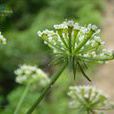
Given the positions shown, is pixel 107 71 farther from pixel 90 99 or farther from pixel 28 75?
pixel 90 99

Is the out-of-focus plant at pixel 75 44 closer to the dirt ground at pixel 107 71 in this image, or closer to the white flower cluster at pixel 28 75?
the white flower cluster at pixel 28 75

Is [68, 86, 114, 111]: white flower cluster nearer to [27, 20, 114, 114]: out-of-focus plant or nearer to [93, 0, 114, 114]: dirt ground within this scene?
[27, 20, 114, 114]: out-of-focus plant

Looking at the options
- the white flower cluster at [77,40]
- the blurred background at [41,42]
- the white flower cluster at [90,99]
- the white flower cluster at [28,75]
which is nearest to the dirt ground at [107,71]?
the blurred background at [41,42]

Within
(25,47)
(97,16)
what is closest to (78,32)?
(25,47)

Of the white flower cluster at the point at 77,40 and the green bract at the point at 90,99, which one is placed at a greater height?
the white flower cluster at the point at 77,40

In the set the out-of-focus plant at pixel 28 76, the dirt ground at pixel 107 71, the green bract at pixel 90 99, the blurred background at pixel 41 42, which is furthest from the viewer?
the dirt ground at pixel 107 71
